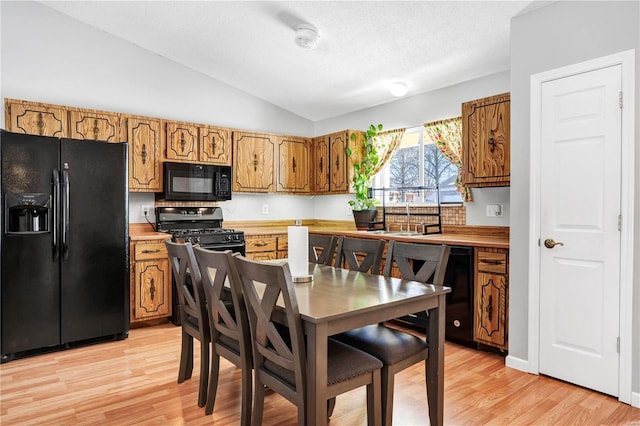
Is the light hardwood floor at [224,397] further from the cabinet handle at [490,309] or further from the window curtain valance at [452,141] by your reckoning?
the window curtain valance at [452,141]

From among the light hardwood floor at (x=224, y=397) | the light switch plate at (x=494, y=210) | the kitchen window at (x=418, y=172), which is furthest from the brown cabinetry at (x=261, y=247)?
the light switch plate at (x=494, y=210)

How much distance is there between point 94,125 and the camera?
3.88 m

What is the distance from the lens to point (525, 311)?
2859 mm

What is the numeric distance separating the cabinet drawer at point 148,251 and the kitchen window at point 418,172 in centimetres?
260

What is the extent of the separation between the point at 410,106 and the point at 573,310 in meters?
2.77

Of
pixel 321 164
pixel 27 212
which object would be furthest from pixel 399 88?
pixel 27 212

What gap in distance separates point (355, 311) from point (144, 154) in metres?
3.35

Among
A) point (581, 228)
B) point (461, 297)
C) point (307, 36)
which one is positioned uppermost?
point (307, 36)

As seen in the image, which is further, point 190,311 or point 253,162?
point 253,162

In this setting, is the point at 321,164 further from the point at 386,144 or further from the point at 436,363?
the point at 436,363

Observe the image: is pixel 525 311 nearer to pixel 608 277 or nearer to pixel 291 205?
pixel 608 277

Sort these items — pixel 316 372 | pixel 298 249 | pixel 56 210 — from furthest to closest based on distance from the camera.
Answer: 1. pixel 56 210
2. pixel 298 249
3. pixel 316 372

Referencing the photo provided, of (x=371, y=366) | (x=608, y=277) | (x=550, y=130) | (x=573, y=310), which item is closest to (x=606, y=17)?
(x=550, y=130)

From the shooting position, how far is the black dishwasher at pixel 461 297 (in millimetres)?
3234
